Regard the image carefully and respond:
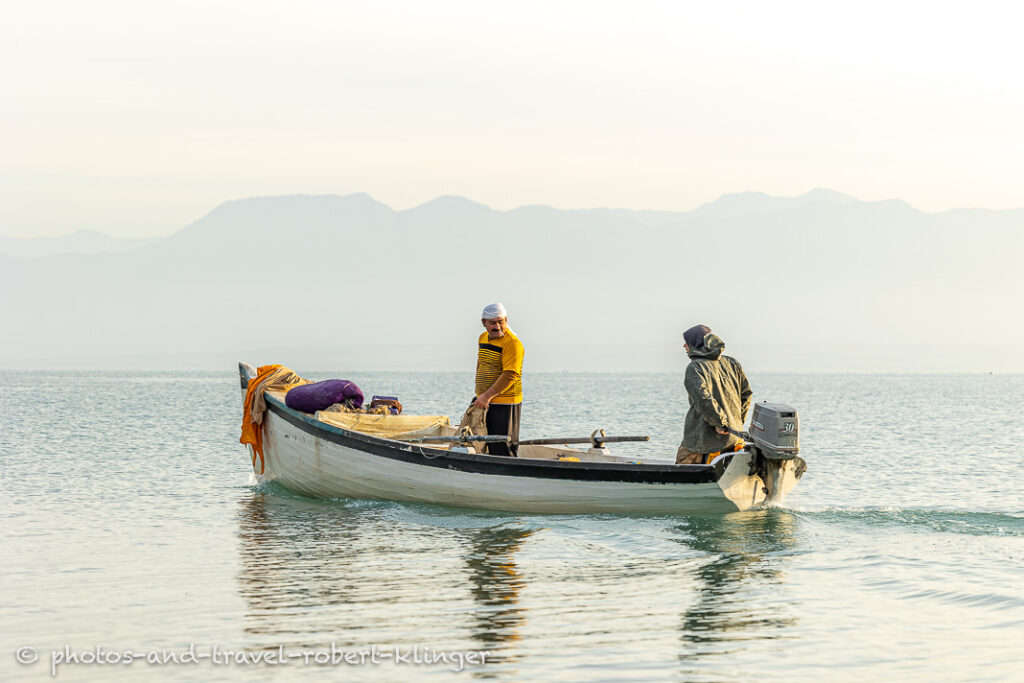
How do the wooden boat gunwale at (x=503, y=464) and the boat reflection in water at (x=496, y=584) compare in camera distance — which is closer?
the boat reflection in water at (x=496, y=584)

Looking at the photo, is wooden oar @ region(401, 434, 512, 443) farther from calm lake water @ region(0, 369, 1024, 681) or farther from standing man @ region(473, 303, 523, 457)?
calm lake water @ region(0, 369, 1024, 681)

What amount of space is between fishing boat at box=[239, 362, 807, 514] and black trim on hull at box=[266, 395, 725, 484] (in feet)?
0.04

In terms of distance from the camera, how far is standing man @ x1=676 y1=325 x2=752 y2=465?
1241cm

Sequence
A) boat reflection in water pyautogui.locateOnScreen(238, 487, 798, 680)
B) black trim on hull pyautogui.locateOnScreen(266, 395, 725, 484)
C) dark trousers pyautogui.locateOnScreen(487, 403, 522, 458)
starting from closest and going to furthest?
boat reflection in water pyautogui.locateOnScreen(238, 487, 798, 680) → black trim on hull pyautogui.locateOnScreen(266, 395, 725, 484) → dark trousers pyautogui.locateOnScreen(487, 403, 522, 458)

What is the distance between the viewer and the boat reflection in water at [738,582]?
870cm

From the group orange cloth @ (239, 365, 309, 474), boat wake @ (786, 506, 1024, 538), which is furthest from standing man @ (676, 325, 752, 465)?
orange cloth @ (239, 365, 309, 474)

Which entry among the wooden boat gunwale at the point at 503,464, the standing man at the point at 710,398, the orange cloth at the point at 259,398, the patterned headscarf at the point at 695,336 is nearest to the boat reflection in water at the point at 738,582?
the wooden boat gunwale at the point at 503,464

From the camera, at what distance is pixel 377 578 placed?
35.5ft

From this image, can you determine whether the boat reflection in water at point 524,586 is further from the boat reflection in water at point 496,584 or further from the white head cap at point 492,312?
the white head cap at point 492,312

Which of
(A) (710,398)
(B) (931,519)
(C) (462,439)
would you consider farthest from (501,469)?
(B) (931,519)

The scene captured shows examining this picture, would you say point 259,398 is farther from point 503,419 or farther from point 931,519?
point 931,519

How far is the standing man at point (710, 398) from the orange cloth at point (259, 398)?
6588mm

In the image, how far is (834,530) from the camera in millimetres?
13344

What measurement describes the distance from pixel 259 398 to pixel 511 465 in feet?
15.3
